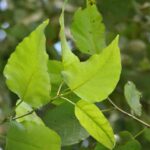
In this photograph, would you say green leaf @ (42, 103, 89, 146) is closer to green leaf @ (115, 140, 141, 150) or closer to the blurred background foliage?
green leaf @ (115, 140, 141, 150)

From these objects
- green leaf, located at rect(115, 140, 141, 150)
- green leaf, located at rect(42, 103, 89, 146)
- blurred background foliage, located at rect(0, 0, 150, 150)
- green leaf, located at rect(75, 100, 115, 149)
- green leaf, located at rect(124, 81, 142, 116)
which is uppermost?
green leaf, located at rect(75, 100, 115, 149)

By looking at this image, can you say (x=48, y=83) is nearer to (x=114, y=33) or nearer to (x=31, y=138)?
(x=31, y=138)

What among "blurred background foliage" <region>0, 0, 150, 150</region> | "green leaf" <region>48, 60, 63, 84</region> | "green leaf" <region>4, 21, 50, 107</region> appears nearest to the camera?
"green leaf" <region>4, 21, 50, 107</region>

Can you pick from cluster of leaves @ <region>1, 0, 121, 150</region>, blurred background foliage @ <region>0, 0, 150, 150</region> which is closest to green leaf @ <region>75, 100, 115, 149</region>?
cluster of leaves @ <region>1, 0, 121, 150</region>

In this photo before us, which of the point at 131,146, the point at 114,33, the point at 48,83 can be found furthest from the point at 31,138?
the point at 114,33

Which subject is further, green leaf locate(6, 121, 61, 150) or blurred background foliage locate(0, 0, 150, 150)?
blurred background foliage locate(0, 0, 150, 150)
